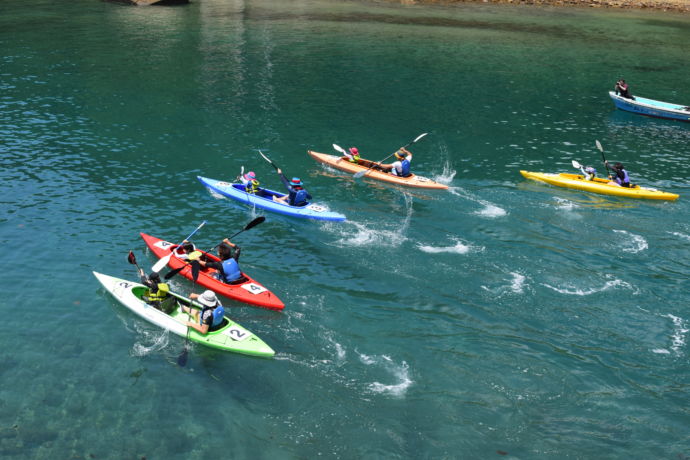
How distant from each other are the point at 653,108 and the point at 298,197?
110ft

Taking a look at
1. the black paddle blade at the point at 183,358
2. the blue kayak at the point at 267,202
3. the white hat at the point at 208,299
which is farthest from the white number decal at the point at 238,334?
the blue kayak at the point at 267,202

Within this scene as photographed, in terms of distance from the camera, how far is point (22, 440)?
16766 mm

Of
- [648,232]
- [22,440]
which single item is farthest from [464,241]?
[22,440]

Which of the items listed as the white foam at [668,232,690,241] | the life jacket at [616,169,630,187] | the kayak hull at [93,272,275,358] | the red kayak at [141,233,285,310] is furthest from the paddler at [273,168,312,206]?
the white foam at [668,232,690,241]

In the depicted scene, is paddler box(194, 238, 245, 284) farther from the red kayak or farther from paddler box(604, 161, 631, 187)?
paddler box(604, 161, 631, 187)

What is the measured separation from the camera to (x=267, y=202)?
101ft

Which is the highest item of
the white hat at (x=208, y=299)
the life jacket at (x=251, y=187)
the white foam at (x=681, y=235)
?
the life jacket at (x=251, y=187)

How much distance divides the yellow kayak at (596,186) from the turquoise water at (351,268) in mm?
657

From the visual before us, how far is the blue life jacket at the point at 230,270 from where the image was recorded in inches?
909

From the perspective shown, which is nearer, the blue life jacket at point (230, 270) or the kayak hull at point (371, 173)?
the blue life jacket at point (230, 270)

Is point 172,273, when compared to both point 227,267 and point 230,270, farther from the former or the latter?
point 230,270

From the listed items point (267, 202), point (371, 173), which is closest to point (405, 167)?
point (371, 173)

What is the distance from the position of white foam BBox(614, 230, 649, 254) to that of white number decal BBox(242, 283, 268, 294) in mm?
16485

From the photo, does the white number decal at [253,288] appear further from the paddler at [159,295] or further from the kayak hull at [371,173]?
the kayak hull at [371,173]
